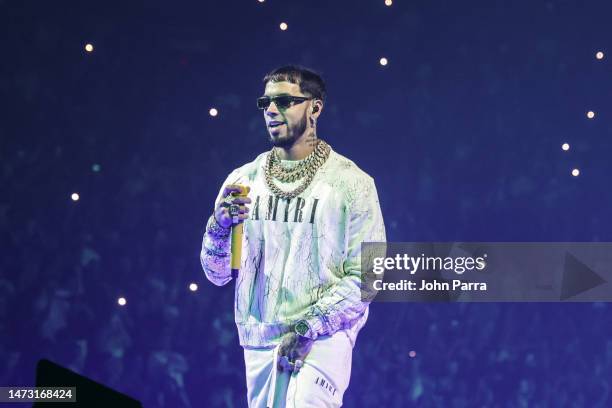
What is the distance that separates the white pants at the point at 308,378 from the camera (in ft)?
12.0

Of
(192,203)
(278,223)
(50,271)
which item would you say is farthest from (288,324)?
(50,271)

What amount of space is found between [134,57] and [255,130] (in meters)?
0.63

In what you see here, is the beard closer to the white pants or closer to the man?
the man

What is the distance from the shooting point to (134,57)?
461 cm

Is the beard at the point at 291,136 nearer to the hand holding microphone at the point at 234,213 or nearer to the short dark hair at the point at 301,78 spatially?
the short dark hair at the point at 301,78

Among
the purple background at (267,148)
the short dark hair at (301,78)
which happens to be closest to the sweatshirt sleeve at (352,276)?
the short dark hair at (301,78)

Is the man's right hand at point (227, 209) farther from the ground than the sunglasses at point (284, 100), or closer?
closer

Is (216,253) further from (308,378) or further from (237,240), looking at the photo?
(308,378)

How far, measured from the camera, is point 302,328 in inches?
144

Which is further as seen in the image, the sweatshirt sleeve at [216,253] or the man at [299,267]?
the sweatshirt sleeve at [216,253]

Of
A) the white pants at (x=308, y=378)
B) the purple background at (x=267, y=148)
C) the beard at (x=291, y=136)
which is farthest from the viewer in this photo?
the purple background at (x=267, y=148)

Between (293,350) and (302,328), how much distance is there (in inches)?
3.4

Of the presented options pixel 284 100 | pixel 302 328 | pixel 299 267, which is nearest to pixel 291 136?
pixel 284 100

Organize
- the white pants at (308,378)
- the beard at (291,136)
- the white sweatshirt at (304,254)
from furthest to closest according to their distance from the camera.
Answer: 1. the beard at (291,136)
2. the white sweatshirt at (304,254)
3. the white pants at (308,378)
